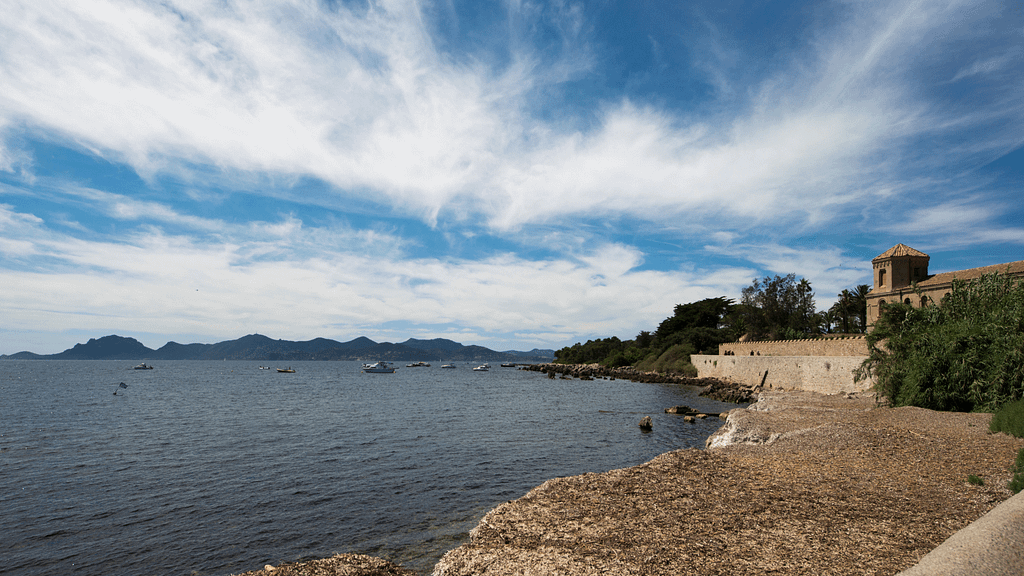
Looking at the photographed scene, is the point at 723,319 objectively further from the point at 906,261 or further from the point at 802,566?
the point at 802,566

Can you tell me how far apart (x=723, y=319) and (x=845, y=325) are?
3092 centimetres

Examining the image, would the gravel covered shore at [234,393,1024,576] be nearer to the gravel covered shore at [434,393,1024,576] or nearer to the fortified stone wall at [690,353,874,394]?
the gravel covered shore at [434,393,1024,576]

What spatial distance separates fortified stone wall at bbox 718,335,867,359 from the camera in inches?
1495

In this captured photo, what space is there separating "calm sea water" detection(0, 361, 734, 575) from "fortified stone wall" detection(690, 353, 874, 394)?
44.4 feet

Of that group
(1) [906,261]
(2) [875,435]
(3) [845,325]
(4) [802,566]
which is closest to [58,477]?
(4) [802,566]

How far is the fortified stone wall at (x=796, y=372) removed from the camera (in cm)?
3734

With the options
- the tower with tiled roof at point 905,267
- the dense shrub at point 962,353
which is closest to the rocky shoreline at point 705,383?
the tower with tiled roof at point 905,267

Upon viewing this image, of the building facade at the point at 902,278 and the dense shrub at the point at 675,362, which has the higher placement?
the building facade at the point at 902,278

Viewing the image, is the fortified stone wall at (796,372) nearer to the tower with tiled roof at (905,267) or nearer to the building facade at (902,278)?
the building facade at (902,278)

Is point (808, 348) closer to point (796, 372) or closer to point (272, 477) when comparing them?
point (796, 372)

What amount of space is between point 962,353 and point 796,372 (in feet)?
86.6

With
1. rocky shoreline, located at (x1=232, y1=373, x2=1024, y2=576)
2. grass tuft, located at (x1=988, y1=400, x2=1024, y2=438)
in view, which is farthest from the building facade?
rocky shoreline, located at (x1=232, y1=373, x2=1024, y2=576)

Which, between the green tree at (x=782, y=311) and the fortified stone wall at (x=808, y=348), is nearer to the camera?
the fortified stone wall at (x=808, y=348)

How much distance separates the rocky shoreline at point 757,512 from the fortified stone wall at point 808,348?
2526 cm
